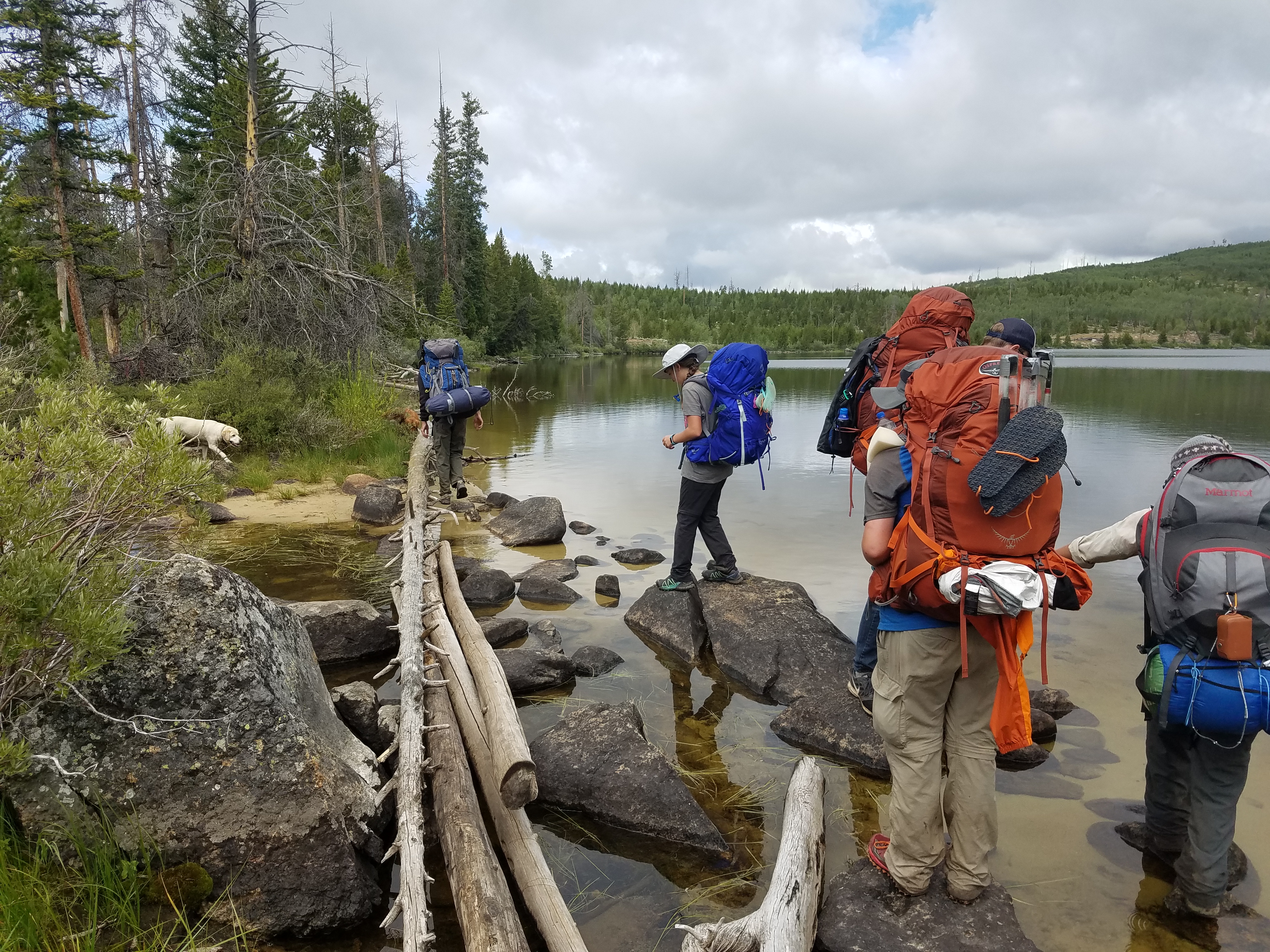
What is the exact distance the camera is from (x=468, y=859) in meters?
2.93

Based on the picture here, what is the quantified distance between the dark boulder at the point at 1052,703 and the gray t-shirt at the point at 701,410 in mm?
2784

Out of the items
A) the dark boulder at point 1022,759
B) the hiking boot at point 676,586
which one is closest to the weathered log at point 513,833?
the hiking boot at point 676,586

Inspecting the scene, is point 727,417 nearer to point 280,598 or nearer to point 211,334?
point 280,598

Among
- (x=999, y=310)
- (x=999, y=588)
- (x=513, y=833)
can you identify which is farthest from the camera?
(x=999, y=310)

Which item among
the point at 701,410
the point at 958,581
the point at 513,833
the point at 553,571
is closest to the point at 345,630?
the point at 553,571

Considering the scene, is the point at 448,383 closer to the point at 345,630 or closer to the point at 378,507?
the point at 378,507

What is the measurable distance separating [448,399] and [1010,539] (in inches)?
319

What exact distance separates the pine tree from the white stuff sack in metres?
15.9

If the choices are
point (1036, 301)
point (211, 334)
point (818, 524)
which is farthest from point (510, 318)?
point (1036, 301)

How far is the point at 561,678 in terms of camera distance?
5457 mm

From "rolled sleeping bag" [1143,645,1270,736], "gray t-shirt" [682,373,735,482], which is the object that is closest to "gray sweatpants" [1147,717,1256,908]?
"rolled sleeping bag" [1143,645,1270,736]

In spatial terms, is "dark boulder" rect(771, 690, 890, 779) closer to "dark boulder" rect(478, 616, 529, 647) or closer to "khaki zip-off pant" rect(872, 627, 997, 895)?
"khaki zip-off pant" rect(872, 627, 997, 895)

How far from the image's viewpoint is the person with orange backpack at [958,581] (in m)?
2.61

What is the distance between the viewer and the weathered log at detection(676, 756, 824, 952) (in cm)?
259
